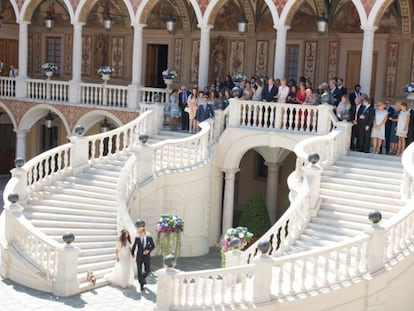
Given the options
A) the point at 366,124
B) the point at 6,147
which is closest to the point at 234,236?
the point at 366,124

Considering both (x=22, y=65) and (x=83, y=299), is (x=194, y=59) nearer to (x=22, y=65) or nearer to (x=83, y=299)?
(x=22, y=65)

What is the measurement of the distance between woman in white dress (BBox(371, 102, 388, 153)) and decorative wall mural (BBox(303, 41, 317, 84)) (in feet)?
24.7

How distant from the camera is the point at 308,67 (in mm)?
25516

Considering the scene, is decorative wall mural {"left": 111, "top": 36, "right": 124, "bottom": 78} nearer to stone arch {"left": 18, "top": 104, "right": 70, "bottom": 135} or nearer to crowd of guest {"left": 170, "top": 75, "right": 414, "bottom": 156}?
stone arch {"left": 18, "top": 104, "right": 70, "bottom": 135}

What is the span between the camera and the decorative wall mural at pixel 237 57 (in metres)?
26.8

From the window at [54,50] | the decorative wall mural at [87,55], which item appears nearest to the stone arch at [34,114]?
the decorative wall mural at [87,55]

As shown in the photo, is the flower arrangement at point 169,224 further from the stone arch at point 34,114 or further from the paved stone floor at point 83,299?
the stone arch at point 34,114

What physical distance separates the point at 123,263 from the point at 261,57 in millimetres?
13256

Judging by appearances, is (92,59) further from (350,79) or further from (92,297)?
(92,297)

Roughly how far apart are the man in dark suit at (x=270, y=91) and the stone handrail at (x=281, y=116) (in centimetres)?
24

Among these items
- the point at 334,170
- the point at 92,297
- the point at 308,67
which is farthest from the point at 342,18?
the point at 92,297

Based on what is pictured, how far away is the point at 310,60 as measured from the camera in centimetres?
2545

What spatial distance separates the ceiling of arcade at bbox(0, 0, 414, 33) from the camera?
76.4 feet

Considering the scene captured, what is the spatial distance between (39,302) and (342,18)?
1493 cm
